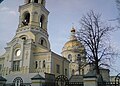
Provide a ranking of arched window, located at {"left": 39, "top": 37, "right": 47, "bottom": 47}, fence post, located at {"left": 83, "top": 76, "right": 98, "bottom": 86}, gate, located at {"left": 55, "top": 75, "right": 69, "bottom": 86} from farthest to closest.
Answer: arched window, located at {"left": 39, "top": 37, "right": 47, "bottom": 47} → gate, located at {"left": 55, "top": 75, "right": 69, "bottom": 86} → fence post, located at {"left": 83, "top": 76, "right": 98, "bottom": 86}

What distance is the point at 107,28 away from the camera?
23375 millimetres

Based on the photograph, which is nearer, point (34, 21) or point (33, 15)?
point (34, 21)

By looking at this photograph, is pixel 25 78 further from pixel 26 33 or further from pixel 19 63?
pixel 26 33

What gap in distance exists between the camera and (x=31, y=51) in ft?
133

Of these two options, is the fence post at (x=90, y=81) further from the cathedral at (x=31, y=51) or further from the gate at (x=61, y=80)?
the cathedral at (x=31, y=51)

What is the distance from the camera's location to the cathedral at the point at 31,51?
3884 centimetres

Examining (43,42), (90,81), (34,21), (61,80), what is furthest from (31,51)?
(90,81)

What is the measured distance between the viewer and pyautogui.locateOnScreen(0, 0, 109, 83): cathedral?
127ft

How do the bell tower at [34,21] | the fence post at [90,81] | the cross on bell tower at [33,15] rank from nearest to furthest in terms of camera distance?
1. the fence post at [90,81]
2. the bell tower at [34,21]
3. the cross on bell tower at [33,15]

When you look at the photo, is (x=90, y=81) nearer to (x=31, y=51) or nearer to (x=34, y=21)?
(x=31, y=51)

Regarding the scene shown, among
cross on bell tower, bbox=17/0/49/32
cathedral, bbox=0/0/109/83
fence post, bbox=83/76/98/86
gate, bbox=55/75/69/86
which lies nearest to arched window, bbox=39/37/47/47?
cathedral, bbox=0/0/109/83

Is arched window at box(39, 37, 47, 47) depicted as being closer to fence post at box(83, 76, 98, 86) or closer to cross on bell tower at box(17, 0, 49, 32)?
cross on bell tower at box(17, 0, 49, 32)

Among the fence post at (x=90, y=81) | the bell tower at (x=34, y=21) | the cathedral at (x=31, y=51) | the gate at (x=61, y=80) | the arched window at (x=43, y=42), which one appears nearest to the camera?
the fence post at (x=90, y=81)

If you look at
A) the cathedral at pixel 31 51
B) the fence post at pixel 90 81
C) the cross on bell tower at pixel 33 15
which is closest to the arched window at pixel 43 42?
the cathedral at pixel 31 51
